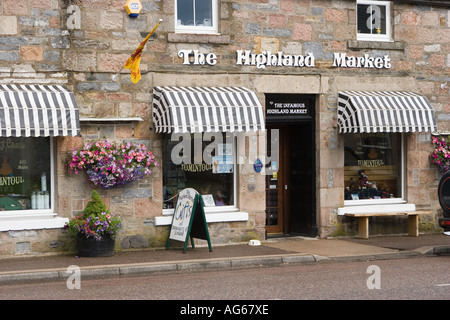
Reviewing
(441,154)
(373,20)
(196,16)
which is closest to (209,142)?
(196,16)

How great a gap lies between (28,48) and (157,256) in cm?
432

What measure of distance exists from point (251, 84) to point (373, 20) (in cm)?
333

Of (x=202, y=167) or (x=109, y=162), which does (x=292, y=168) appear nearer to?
(x=202, y=167)

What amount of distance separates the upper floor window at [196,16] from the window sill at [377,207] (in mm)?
4641

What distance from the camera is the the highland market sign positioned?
1470cm

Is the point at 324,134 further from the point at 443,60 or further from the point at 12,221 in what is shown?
the point at 12,221

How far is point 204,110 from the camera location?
45.8 feet

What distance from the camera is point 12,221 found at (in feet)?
43.9

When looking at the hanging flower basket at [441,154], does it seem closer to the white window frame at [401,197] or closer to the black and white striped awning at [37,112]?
the white window frame at [401,197]

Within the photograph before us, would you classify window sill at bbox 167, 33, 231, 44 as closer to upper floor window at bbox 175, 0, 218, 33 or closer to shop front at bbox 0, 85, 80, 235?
upper floor window at bbox 175, 0, 218, 33

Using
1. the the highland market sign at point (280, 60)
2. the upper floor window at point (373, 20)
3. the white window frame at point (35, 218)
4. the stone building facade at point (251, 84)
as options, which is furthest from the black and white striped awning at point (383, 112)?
the white window frame at point (35, 218)

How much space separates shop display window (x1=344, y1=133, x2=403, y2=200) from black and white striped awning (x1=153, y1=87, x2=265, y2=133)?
2799mm

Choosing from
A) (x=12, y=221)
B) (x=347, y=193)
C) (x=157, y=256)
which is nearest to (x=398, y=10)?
(x=347, y=193)

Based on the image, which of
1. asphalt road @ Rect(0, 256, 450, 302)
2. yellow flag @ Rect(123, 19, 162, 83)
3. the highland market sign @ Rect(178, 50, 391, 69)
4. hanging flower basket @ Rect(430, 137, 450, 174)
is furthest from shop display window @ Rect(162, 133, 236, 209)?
hanging flower basket @ Rect(430, 137, 450, 174)
